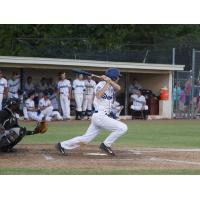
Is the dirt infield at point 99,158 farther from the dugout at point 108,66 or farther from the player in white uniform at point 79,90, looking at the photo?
the dugout at point 108,66

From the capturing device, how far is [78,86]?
2489 cm

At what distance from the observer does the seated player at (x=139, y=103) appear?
26.3 m

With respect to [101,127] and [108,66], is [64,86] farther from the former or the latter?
[101,127]

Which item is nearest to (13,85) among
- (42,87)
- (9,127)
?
(42,87)

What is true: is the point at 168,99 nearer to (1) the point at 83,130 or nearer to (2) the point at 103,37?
(1) the point at 83,130

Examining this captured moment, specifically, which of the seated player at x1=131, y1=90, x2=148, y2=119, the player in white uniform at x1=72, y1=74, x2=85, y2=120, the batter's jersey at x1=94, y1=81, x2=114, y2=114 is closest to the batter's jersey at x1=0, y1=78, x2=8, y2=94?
the player in white uniform at x1=72, y1=74, x2=85, y2=120

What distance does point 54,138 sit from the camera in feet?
53.3

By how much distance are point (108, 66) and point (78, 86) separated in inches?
91.3

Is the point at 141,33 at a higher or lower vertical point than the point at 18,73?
higher

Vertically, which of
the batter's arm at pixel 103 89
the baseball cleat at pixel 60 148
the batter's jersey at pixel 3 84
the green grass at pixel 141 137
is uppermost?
the batter's arm at pixel 103 89

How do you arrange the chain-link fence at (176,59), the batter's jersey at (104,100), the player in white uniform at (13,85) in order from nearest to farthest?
the batter's jersey at (104,100) < the player in white uniform at (13,85) < the chain-link fence at (176,59)

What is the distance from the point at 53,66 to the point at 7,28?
13966 millimetres

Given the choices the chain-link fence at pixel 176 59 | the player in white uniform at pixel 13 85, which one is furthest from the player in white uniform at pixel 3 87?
the chain-link fence at pixel 176 59

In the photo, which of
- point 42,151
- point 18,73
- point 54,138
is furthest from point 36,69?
point 42,151
